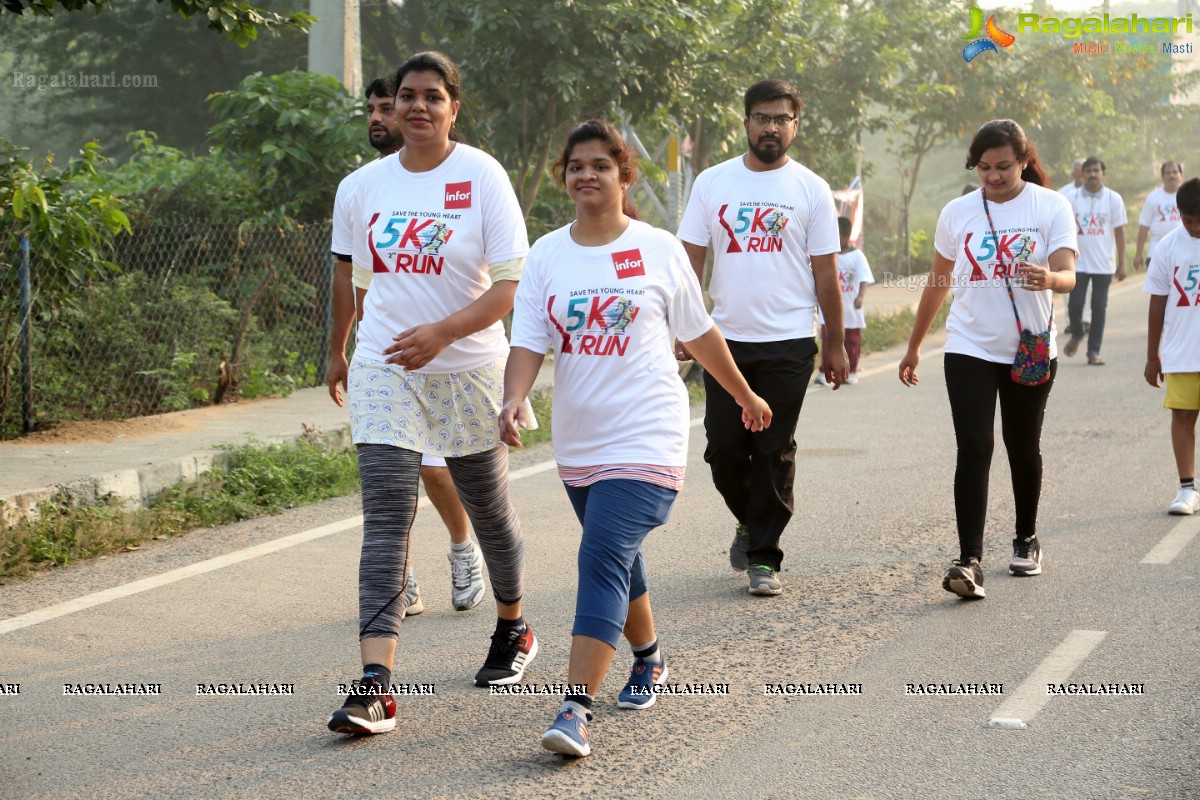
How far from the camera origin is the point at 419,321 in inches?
180

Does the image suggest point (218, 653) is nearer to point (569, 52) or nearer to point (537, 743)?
point (537, 743)

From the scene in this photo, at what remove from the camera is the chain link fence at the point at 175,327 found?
931 cm

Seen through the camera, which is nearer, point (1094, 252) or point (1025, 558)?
Result: point (1025, 558)

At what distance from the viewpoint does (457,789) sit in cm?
387

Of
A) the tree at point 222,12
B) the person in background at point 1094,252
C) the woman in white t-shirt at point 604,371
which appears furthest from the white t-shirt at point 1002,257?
→ the person in background at point 1094,252

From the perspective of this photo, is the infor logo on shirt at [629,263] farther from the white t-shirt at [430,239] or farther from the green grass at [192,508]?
the green grass at [192,508]

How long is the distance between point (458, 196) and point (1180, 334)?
437cm

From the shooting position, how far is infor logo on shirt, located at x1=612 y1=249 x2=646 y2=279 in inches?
164

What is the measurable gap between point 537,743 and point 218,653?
1.50 meters

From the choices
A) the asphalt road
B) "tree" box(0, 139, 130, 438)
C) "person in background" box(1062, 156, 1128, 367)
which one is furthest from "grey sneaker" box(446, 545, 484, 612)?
"person in background" box(1062, 156, 1128, 367)

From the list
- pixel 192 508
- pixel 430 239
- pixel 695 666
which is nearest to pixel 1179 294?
pixel 695 666

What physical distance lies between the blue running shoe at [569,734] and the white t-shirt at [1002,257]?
2.67 m

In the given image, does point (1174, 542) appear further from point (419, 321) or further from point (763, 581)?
point (419, 321)

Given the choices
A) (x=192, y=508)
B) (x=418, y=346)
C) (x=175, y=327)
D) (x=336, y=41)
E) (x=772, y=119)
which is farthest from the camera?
(x=336, y=41)
